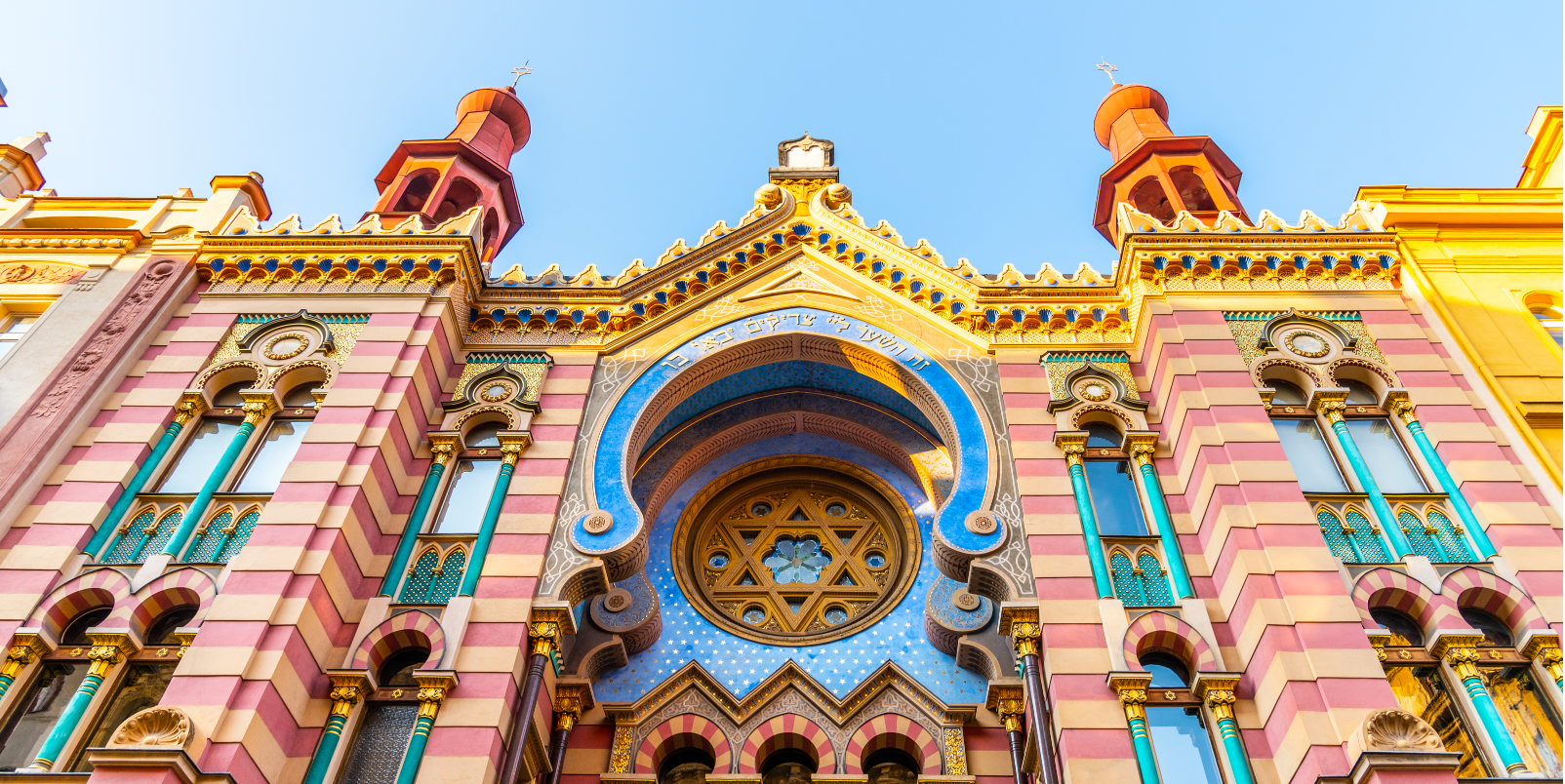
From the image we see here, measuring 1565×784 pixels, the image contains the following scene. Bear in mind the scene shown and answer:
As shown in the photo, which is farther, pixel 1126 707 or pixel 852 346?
pixel 852 346

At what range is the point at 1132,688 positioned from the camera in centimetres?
1103

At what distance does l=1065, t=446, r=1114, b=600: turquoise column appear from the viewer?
40.0ft

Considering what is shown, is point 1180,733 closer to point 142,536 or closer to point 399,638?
point 399,638

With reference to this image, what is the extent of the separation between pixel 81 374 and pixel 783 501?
9.53 meters

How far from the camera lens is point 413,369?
14242mm

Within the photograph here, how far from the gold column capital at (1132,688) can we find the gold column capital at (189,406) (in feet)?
37.7

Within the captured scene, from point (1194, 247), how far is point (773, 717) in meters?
8.69

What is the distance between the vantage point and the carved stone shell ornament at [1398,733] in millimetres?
9461

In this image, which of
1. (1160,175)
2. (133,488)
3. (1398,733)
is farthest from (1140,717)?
(1160,175)

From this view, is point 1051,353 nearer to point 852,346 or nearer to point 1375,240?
point 852,346

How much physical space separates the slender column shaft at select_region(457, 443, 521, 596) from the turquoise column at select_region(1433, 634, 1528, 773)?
10.1 meters

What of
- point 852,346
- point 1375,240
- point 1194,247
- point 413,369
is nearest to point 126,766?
point 413,369

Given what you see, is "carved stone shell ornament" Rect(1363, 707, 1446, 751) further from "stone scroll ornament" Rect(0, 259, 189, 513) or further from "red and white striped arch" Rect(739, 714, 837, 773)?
"stone scroll ornament" Rect(0, 259, 189, 513)

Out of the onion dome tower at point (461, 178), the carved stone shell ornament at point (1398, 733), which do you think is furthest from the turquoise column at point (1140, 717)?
the onion dome tower at point (461, 178)
